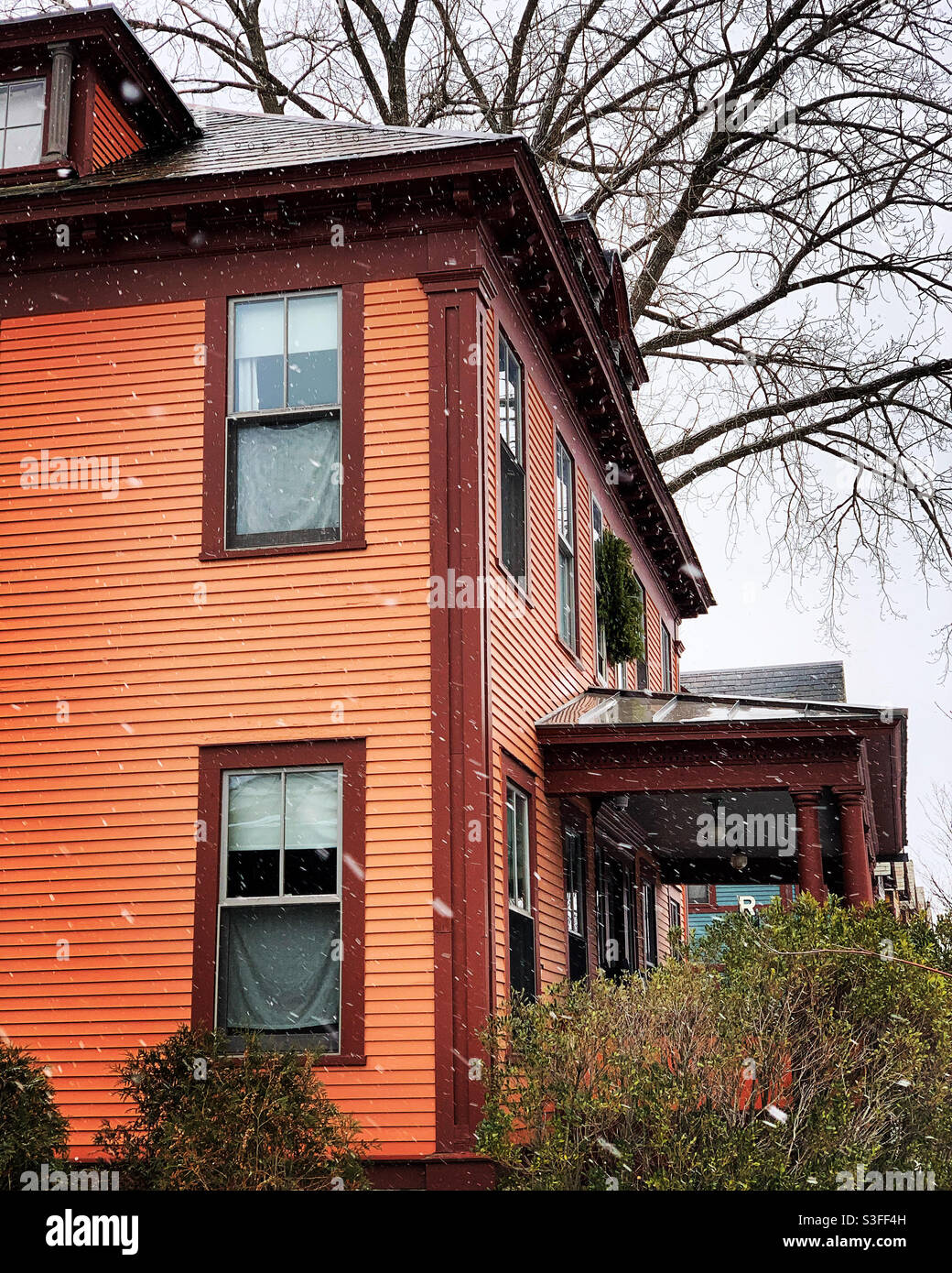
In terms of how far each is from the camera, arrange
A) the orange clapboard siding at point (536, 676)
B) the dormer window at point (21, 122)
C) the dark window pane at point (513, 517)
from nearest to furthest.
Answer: the orange clapboard siding at point (536, 676)
the dark window pane at point (513, 517)
the dormer window at point (21, 122)

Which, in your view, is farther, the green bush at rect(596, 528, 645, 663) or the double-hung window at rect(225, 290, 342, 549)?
the green bush at rect(596, 528, 645, 663)

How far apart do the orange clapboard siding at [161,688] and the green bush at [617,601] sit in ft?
19.1

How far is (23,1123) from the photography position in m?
7.68

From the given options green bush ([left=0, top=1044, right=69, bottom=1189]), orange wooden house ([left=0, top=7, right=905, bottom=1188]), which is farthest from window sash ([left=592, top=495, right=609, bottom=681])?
green bush ([left=0, top=1044, right=69, bottom=1189])

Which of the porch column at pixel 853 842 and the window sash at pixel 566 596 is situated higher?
the window sash at pixel 566 596

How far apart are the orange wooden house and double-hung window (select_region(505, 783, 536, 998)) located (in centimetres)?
5

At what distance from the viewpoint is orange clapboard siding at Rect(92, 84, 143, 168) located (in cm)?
1159

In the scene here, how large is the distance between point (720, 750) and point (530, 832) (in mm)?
1692

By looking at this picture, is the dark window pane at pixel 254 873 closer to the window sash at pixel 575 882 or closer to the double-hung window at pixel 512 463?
the double-hung window at pixel 512 463

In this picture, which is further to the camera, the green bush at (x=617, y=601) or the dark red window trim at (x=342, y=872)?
the green bush at (x=617, y=601)

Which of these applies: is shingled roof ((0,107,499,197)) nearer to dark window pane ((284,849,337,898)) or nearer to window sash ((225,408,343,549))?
window sash ((225,408,343,549))

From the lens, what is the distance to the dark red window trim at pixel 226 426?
32.7 ft

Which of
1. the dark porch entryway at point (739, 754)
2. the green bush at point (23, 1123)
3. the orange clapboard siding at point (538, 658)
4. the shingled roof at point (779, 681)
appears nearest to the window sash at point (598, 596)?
the orange clapboard siding at point (538, 658)
